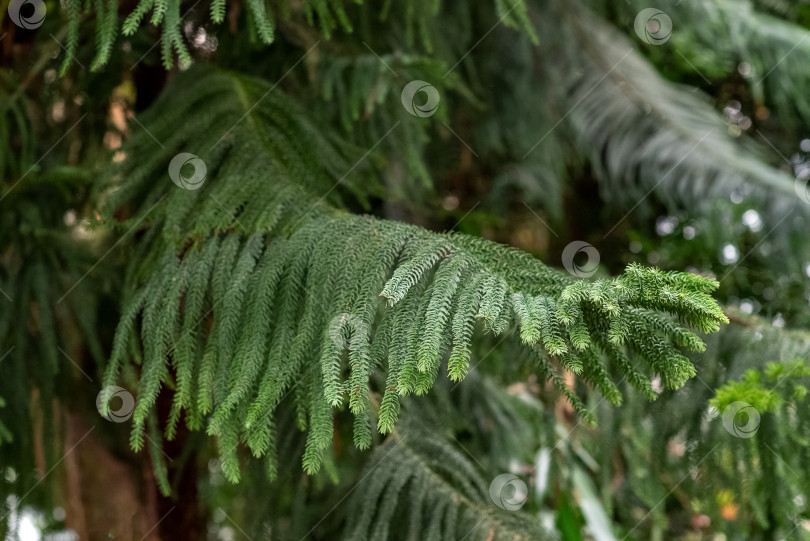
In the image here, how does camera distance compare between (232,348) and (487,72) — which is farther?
(487,72)

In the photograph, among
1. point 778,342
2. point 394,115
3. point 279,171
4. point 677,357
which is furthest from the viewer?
point 394,115

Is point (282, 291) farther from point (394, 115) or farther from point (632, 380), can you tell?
point (394, 115)

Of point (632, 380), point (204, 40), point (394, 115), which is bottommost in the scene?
point (204, 40)

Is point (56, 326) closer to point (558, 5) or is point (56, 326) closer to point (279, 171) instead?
point (279, 171)

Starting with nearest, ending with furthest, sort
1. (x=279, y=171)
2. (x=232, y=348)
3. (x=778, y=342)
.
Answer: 1. (x=232, y=348)
2. (x=279, y=171)
3. (x=778, y=342)

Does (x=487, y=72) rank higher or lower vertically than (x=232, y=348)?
higher

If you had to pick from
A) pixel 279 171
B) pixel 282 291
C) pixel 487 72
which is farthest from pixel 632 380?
pixel 487 72
